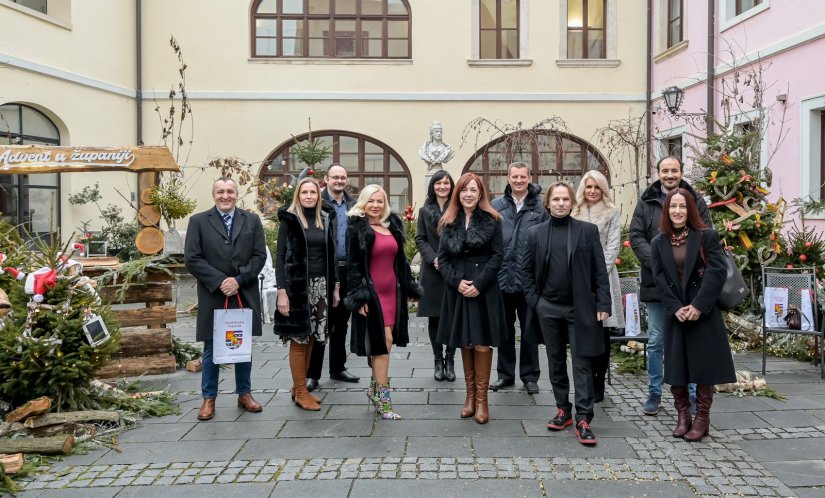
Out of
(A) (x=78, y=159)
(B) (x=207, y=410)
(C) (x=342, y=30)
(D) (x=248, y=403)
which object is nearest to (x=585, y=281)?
(D) (x=248, y=403)

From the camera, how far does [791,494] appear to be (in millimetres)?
3842

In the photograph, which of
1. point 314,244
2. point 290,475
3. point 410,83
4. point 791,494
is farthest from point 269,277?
point 410,83

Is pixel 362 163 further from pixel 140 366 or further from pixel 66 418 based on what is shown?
pixel 66 418

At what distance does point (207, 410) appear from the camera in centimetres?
527

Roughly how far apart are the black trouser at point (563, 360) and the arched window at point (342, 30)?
13.6 m

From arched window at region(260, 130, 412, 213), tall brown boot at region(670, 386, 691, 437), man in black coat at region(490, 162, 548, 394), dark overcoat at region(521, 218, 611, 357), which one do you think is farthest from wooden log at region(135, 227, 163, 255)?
arched window at region(260, 130, 412, 213)

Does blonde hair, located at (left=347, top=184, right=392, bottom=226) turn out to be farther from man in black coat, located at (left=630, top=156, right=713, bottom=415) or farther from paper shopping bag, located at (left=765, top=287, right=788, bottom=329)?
paper shopping bag, located at (left=765, top=287, right=788, bottom=329)

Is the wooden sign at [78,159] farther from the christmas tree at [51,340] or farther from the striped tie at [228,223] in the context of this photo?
the striped tie at [228,223]

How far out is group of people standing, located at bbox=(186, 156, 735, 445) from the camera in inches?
185

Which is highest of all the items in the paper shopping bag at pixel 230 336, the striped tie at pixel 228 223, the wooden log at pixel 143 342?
the striped tie at pixel 228 223

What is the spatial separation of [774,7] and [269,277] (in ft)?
30.9

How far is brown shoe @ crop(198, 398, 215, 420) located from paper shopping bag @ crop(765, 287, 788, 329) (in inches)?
199

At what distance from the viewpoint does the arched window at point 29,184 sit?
1377 centimetres

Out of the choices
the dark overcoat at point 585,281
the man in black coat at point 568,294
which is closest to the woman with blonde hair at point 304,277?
the man in black coat at point 568,294
